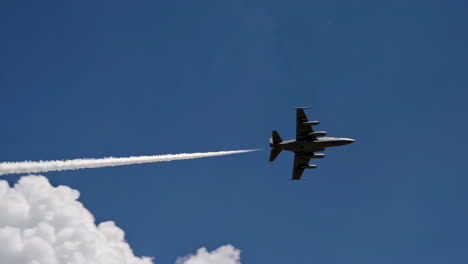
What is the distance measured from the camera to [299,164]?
80875 millimetres

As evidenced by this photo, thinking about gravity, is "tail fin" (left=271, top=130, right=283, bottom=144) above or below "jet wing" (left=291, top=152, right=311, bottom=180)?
above

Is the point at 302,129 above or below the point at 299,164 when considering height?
above

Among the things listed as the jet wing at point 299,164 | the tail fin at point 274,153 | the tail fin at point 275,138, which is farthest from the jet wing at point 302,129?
the jet wing at point 299,164

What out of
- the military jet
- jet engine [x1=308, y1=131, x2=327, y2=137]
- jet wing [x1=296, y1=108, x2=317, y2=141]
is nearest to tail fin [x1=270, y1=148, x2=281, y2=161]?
the military jet

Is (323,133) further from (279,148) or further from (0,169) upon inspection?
(0,169)

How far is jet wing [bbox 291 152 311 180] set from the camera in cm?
8024

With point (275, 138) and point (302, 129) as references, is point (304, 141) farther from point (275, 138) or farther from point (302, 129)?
point (275, 138)

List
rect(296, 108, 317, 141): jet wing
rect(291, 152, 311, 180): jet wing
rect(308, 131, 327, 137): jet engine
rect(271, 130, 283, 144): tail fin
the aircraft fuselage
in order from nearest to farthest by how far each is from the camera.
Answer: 1. rect(308, 131, 327, 137): jet engine
2. rect(271, 130, 283, 144): tail fin
3. the aircraft fuselage
4. rect(296, 108, 317, 141): jet wing
5. rect(291, 152, 311, 180): jet wing

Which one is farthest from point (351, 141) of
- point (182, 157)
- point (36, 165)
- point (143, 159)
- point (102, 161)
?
point (36, 165)

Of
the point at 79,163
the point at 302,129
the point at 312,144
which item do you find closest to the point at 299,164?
the point at 312,144

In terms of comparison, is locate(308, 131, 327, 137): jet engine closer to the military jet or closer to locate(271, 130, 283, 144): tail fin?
the military jet

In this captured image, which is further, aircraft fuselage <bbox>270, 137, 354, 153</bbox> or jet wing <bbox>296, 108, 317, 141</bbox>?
jet wing <bbox>296, 108, 317, 141</bbox>

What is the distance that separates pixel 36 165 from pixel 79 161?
5796 mm

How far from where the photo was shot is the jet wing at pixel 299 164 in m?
80.2
